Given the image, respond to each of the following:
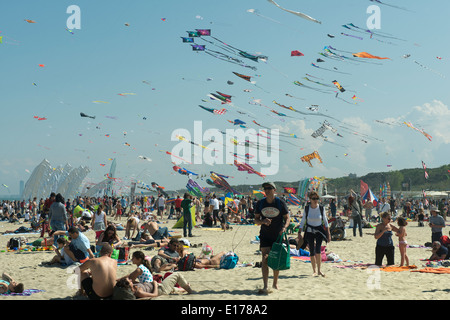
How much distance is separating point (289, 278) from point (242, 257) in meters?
2.93

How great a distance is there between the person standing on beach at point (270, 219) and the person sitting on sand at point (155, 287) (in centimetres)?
116

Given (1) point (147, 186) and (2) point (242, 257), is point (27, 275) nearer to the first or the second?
(2) point (242, 257)

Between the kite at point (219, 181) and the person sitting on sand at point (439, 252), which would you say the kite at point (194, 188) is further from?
the person sitting on sand at point (439, 252)

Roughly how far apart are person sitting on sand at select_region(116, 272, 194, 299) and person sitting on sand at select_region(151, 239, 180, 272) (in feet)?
5.57

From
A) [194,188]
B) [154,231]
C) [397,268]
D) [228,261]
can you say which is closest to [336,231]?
[397,268]

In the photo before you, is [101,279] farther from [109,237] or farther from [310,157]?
[310,157]

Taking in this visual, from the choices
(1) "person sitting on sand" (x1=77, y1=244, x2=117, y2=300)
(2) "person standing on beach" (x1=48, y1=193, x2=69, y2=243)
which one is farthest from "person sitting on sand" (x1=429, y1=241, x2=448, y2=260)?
(2) "person standing on beach" (x1=48, y1=193, x2=69, y2=243)

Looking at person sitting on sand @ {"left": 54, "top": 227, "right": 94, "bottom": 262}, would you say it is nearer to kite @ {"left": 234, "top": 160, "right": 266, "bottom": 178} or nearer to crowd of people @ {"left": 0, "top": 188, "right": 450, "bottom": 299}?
crowd of people @ {"left": 0, "top": 188, "right": 450, "bottom": 299}

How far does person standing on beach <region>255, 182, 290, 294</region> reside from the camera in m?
6.08

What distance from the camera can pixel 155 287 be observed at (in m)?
6.01

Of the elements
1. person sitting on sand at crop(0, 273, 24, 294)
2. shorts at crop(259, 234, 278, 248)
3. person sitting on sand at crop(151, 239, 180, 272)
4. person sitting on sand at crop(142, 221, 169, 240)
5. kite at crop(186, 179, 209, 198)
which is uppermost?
kite at crop(186, 179, 209, 198)

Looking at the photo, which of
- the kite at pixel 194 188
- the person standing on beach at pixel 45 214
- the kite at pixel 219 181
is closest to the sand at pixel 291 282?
the person standing on beach at pixel 45 214

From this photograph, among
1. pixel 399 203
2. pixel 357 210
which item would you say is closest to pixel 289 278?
pixel 357 210

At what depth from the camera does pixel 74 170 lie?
5581 cm
